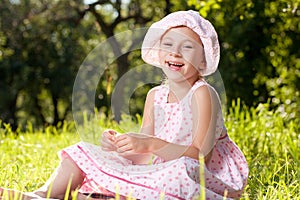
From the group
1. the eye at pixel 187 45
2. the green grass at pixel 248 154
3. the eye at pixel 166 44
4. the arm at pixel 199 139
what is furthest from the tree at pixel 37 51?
the arm at pixel 199 139

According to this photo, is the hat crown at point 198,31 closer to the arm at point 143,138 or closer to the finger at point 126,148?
the arm at point 143,138

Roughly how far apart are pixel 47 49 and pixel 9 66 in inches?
39.2

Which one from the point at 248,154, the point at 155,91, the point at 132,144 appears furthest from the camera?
the point at 248,154

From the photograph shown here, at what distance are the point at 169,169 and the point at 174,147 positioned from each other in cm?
13

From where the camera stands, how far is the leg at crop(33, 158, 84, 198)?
2416 mm

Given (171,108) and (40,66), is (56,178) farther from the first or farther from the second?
(40,66)

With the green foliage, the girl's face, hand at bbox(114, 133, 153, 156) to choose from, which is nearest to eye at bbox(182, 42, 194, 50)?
the girl's face

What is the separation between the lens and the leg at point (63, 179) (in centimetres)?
242

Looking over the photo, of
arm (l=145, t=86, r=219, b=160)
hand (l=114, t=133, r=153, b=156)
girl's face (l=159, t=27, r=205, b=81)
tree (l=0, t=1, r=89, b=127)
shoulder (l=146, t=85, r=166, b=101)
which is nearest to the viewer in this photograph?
hand (l=114, t=133, r=153, b=156)

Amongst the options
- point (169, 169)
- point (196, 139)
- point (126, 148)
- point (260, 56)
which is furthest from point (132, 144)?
point (260, 56)

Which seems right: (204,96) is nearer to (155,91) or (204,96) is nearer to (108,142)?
(155,91)

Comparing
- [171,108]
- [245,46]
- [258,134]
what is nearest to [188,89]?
[171,108]

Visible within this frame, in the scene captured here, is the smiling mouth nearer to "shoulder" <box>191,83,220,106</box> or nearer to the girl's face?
the girl's face

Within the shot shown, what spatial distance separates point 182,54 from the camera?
2.50m
